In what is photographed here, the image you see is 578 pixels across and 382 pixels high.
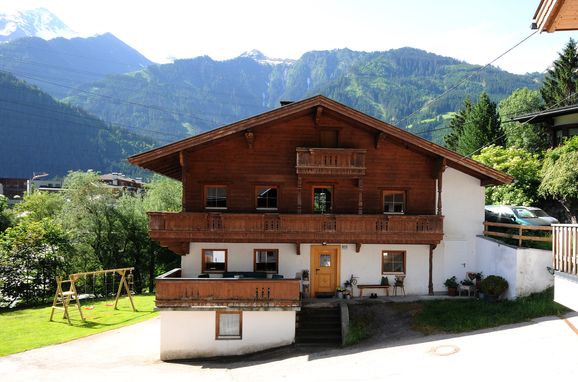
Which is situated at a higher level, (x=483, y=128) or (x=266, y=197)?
(x=483, y=128)

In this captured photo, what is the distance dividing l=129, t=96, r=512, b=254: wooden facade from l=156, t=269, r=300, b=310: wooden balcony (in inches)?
88.2

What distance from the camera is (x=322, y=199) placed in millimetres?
21344

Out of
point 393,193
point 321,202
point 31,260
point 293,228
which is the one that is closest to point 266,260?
point 293,228

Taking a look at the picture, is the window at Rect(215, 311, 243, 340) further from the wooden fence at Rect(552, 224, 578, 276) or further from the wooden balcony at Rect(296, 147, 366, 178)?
the wooden fence at Rect(552, 224, 578, 276)

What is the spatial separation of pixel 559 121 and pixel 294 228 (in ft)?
89.4

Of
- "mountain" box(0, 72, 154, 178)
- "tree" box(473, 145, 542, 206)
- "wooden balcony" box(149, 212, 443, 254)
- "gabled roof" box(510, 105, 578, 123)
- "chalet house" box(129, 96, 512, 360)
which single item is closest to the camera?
"wooden balcony" box(149, 212, 443, 254)

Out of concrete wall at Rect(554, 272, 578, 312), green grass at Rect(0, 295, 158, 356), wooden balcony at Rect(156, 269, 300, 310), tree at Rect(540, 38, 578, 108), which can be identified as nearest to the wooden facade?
wooden balcony at Rect(156, 269, 300, 310)

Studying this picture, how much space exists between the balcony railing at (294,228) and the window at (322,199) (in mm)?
2004

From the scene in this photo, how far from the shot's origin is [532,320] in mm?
15758

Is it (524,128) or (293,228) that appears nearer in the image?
(293,228)

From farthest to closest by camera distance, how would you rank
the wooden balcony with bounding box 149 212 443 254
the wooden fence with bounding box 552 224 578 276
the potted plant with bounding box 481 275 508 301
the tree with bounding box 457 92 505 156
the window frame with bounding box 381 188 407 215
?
the tree with bounding box 457 92 505 156, the window frame with bounding box 381 188 407 215, the wooden balcony with bounding box 149 212 443 254, the potted plant with bounding box 481 275 508 301, the wooden fence with bounding box 552 224 578 276

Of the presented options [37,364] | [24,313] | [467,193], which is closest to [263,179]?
[467,193]

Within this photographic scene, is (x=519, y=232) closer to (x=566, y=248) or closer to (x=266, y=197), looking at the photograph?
(x=566, y=248)

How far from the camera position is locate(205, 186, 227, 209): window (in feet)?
67.6
